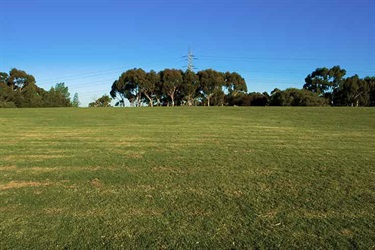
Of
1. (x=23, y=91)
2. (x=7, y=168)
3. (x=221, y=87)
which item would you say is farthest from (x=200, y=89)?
(x=7, y=168)

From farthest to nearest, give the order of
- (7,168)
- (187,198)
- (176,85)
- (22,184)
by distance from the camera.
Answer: (176,85)
(7,168)
(22,184)
(187,198)

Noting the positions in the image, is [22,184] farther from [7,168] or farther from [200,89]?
[200,89]

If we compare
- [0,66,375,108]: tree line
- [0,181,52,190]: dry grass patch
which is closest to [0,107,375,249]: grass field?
[0,181,52,190]: dry grass patch

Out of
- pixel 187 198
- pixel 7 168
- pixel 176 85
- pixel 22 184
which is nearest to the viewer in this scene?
pixel 187 198

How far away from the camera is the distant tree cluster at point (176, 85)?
66062mm

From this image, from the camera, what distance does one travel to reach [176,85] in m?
66.8

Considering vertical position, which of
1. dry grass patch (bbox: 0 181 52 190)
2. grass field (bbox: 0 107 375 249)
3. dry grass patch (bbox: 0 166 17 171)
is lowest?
grass field (bbox: 0 107 375 249)

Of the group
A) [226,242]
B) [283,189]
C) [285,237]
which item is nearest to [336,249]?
[285,237]

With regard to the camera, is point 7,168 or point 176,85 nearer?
point 7,168

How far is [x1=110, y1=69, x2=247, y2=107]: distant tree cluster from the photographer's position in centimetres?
6606

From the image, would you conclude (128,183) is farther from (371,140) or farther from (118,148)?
(371,140)

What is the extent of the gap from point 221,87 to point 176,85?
971cm

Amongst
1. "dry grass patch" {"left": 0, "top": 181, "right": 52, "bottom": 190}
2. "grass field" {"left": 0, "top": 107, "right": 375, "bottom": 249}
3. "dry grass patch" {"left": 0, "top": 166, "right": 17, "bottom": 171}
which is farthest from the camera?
"dry grass patch" {"left": 0, "top": 166, "right": 17, "bottom": 171}

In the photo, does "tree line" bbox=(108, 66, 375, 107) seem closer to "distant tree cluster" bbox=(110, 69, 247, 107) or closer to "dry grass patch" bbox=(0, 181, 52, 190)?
"distant tree cluster" bbox=(110, 69, 247, 107)
